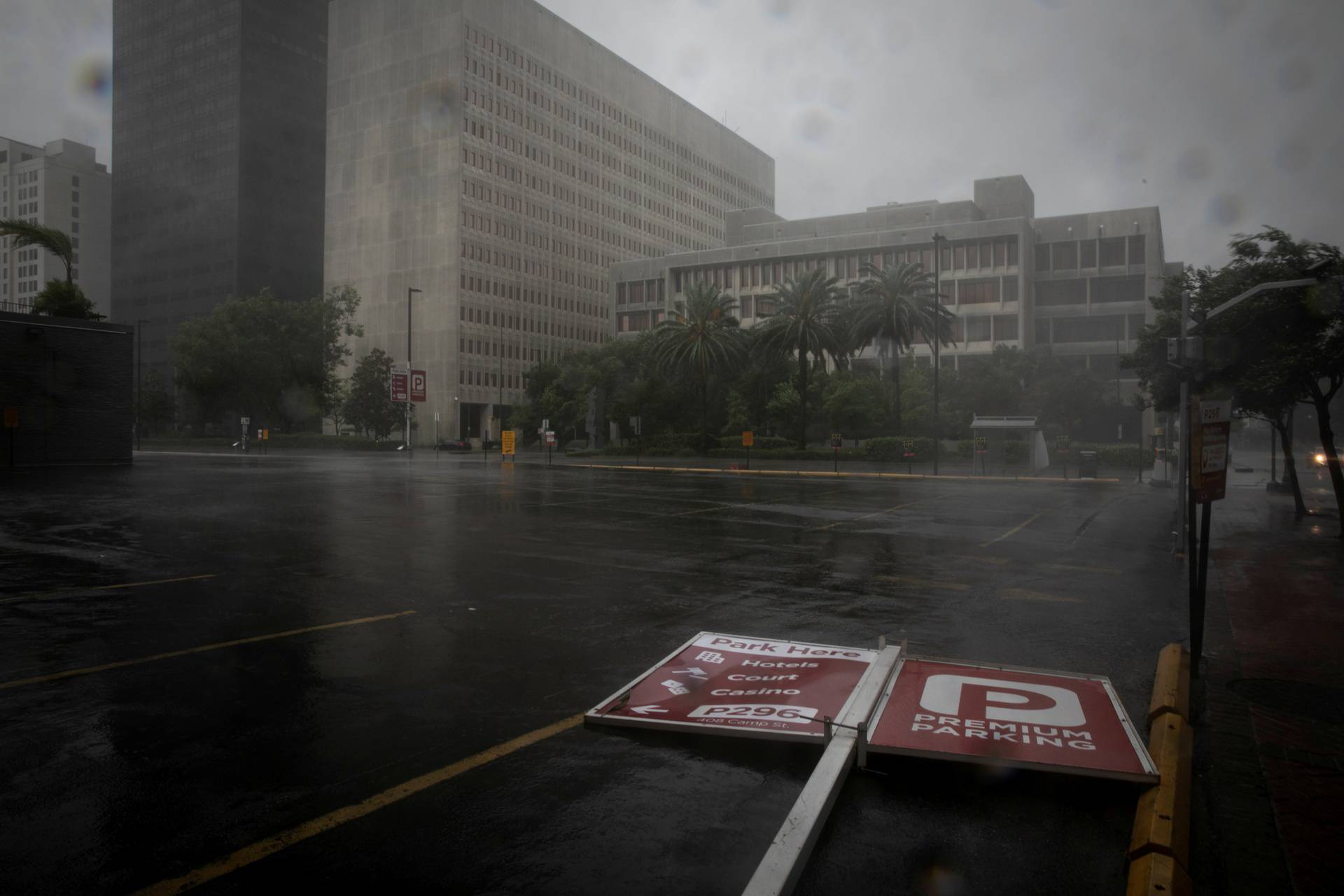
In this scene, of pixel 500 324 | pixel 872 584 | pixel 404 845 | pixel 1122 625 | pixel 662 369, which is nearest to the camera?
pixel 404 845

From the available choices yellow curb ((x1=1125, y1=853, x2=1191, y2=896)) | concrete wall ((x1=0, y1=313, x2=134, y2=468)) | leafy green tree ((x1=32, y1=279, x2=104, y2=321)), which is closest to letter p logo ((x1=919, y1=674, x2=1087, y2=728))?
yellow curb ((x1=1125, y1=853, x2=1191, y2=896))

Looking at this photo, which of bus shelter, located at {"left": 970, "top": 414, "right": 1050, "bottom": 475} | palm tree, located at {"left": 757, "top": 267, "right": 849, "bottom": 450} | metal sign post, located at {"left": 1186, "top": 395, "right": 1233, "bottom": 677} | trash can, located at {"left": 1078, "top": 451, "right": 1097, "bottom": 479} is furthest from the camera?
palm tree, located at {"left": 757, "top": 267, "right": 849, "bottom": 450}

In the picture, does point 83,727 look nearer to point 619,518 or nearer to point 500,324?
point 619,518

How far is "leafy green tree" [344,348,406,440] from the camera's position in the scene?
277ft

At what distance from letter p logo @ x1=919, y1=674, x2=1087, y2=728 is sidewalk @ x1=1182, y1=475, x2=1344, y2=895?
73 centimetres

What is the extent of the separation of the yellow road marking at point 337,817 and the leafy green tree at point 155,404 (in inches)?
3914

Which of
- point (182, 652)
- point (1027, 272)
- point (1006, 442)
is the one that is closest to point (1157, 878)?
point (182, 652)

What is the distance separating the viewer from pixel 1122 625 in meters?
8.52

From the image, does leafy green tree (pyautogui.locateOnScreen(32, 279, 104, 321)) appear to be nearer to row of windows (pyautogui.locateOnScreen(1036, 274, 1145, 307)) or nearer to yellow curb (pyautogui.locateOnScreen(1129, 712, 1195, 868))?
yellow curb (pyautogui.locateOnScreen(1129, 712, 1195, 868))

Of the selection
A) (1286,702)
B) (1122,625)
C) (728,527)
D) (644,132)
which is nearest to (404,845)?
(1286,702)

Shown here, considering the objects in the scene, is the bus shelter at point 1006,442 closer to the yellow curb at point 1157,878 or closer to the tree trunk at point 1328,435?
the tree trunk at point 1328,435

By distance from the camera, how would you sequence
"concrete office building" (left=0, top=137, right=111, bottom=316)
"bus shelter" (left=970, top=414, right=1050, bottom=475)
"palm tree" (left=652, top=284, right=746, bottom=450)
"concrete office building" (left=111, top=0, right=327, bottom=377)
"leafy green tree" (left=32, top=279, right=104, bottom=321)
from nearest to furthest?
"leafy green tree" (left=32, top=279, right=104, bottom=321) → "bus shelter" (left=970, top=414, right=1050, bottom=475) → "palm tree" (left=652, top=284, right=746, bottom=450) → "concrete office building" (left=111, top=0, right=327, bottom=377) → "concrete office building" (left=0, top=137, right=111, bottom=316)

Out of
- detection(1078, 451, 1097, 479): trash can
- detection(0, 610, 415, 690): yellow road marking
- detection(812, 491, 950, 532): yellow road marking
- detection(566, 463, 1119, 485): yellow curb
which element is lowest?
detection(0, 610, 415, 690): yellow road marking

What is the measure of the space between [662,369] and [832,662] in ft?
189
